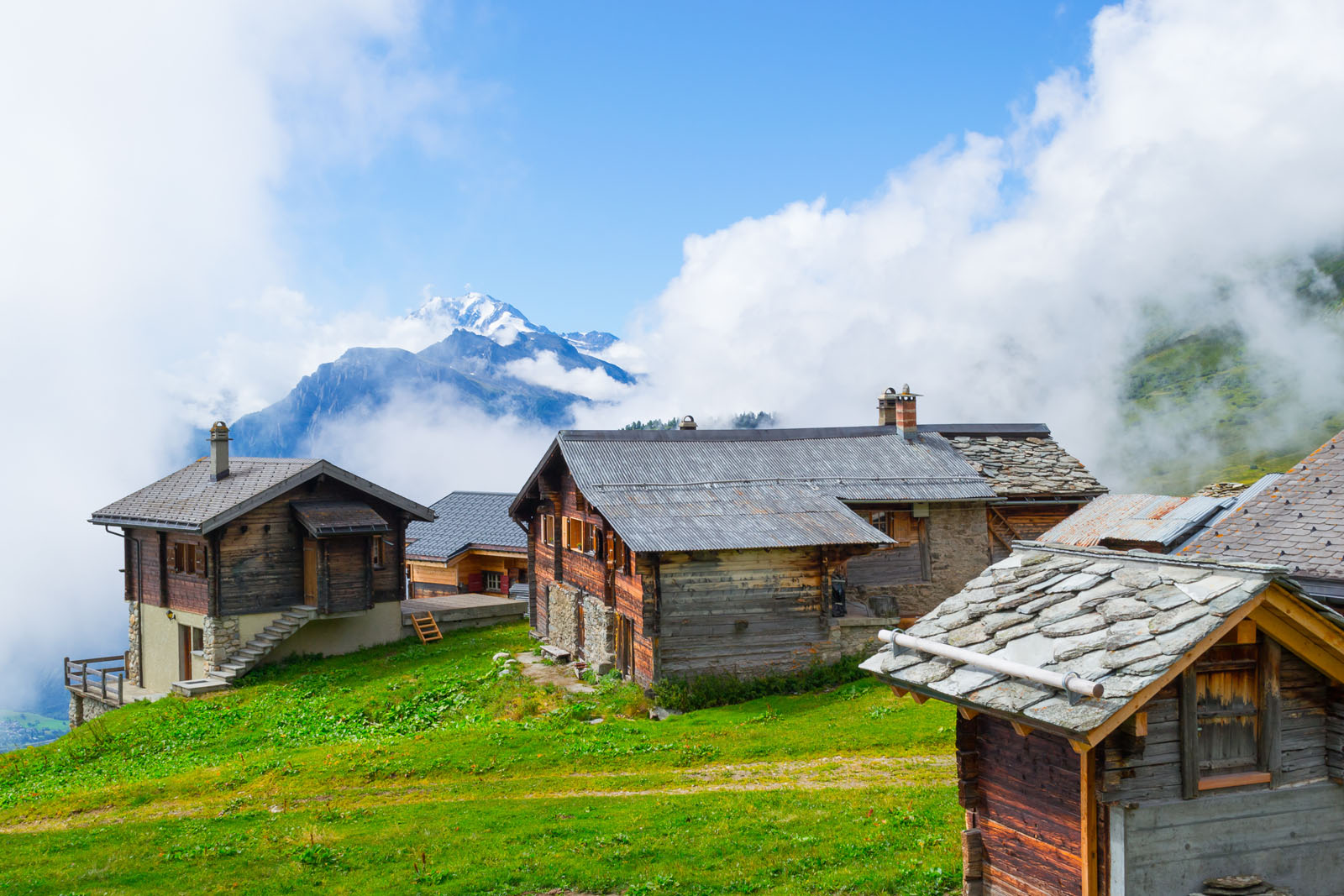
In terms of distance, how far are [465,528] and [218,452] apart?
661 inches

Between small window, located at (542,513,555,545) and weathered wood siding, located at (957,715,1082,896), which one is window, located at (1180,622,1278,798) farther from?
small window, located at (542,513,555,545)

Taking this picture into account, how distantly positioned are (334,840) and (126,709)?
20.1 m

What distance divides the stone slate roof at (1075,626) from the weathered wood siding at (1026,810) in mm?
920

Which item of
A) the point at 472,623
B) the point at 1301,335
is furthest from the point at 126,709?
the point at 1301,335


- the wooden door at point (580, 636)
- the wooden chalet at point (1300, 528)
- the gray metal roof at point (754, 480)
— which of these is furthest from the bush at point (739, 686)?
the wooden chalet at point (1300, 528)

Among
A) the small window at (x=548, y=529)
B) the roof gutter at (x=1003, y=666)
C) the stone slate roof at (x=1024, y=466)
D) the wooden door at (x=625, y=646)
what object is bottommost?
the wooden door at (x=625, y=646)

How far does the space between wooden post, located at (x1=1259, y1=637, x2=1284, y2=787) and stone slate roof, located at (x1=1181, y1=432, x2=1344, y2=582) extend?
150 inches

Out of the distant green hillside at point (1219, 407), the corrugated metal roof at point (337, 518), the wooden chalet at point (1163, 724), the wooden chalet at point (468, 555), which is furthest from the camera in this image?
the distant green hillside at point (1219, 407)

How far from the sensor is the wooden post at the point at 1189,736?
351 inches

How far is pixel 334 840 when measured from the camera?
1548 cm

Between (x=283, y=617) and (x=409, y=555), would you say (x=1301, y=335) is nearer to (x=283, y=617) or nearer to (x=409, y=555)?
(x=409, y=555)

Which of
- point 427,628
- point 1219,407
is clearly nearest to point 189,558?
point 427,628

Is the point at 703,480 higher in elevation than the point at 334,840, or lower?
higher

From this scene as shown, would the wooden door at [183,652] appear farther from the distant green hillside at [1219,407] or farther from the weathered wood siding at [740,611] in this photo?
the distant green hillside at [1219,407]
